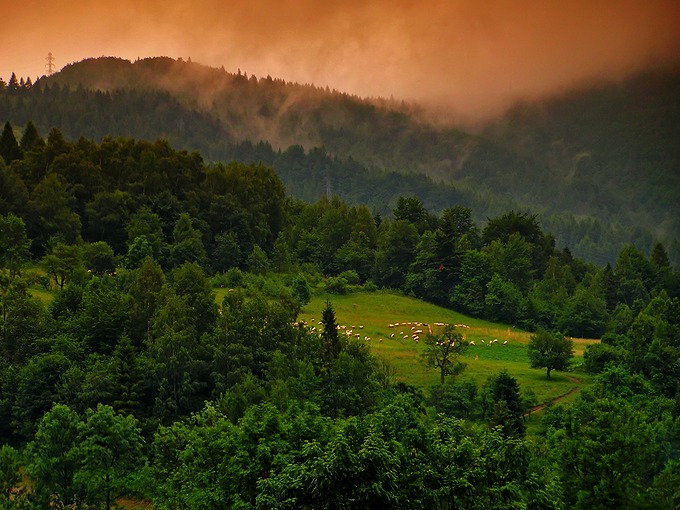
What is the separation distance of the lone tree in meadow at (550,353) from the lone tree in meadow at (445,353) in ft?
32.1

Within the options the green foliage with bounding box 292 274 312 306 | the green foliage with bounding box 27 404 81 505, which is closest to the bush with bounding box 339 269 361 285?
the green foliage with bounding box 292 274 312 306

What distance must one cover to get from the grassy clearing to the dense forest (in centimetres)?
280

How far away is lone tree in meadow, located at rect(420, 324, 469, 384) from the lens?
7569cm

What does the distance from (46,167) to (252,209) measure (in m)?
31.4

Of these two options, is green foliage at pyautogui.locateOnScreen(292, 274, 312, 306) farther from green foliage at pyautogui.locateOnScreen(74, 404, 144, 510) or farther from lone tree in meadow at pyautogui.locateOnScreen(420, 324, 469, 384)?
green foliage at pyautogui.locateOnScreen(74, 404, 144, 510)

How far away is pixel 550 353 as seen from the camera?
83.6 metres

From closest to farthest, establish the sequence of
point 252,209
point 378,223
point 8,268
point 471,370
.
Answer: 1. point 471,370
2. point 8,268
3. point 252,209
4. point 378,223

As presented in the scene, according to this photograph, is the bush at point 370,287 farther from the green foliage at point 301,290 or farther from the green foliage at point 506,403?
the green foliage at point 506,403

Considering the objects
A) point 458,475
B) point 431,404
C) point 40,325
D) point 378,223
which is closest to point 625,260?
point 378,223

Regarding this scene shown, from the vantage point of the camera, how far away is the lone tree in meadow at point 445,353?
248 ft

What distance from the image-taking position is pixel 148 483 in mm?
52281

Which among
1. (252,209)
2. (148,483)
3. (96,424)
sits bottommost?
(148,483)

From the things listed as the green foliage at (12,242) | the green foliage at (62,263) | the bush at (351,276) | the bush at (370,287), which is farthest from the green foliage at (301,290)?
the green foliage at (12,242)

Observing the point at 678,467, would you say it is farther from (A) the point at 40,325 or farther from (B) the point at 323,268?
(B) the point at 323,268
